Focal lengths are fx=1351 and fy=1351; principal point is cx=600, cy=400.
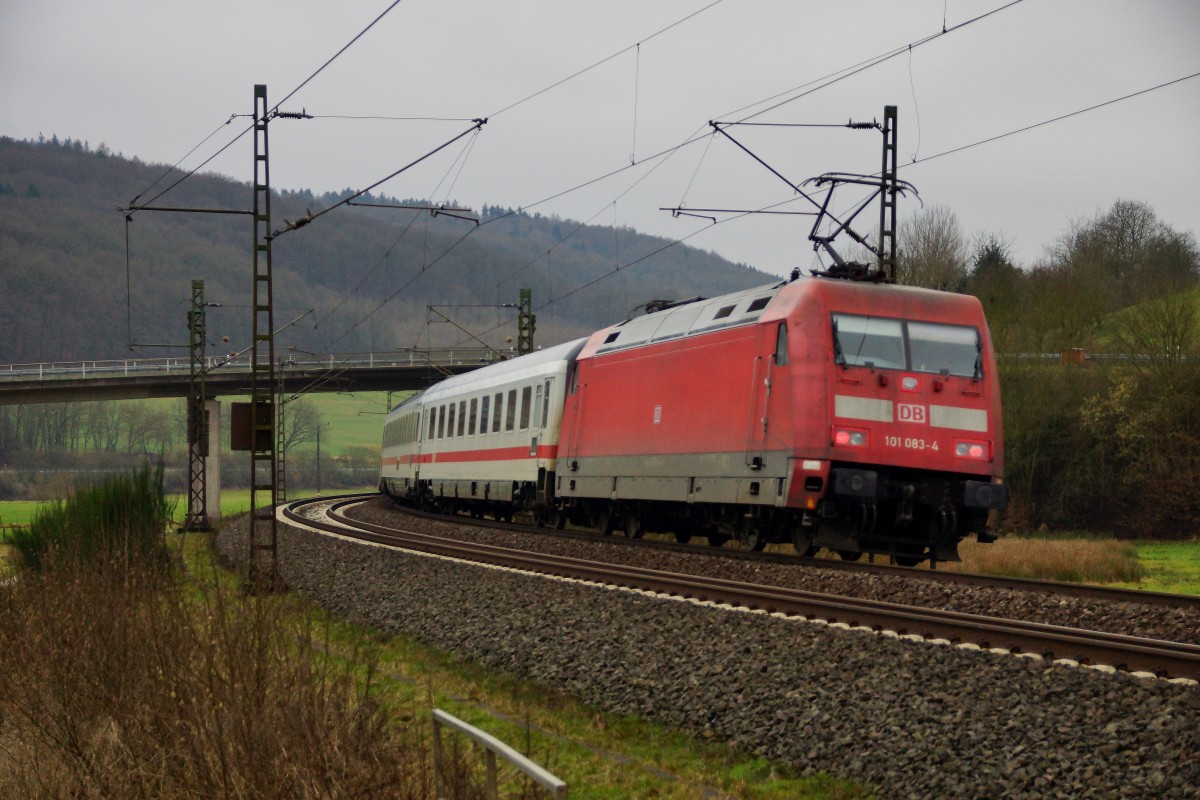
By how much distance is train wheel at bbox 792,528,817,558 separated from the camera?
58.9ft

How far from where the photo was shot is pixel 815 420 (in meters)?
16.3

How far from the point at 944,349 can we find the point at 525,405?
12.6 meters

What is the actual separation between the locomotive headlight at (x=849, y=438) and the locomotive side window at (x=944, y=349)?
3.91ft

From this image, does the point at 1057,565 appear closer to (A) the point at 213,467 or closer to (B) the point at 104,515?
(B) the point at 104,515

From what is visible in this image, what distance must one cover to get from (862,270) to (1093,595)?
19.3ft

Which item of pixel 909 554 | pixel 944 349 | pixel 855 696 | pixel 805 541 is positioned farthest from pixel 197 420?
pixel 855 696

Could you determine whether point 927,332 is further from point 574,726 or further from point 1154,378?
point 1154,378

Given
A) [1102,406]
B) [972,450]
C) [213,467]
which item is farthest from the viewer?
[213,467]

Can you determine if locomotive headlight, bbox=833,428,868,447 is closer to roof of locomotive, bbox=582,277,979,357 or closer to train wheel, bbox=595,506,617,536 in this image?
roof of locomotive, bbox=582,277,979,357

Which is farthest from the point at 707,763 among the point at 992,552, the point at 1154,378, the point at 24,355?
the point at 24,355

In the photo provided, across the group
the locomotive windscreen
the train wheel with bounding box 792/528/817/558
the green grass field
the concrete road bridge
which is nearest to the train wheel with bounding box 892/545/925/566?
the train wheel with bounding box 792/528/817/558

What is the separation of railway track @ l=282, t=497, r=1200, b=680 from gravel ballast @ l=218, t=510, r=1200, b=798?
1.95 ft

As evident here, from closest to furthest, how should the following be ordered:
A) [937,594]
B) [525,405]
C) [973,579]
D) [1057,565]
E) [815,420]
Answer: [937,594] < [973,579] < [815,420] < [1057,565] < [525,405]

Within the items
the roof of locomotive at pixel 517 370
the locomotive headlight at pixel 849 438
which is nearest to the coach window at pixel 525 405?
the roof of locomotive at pixel 517 370
